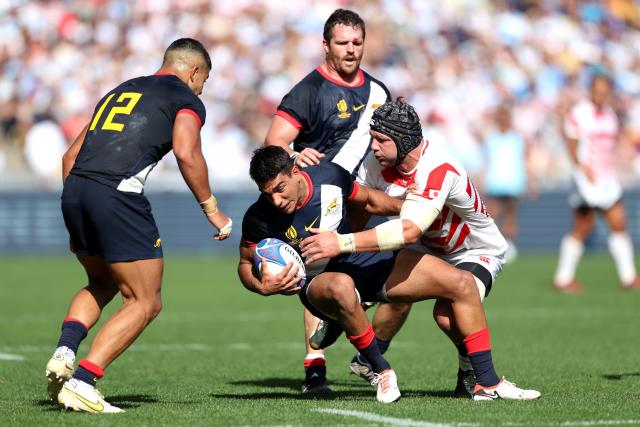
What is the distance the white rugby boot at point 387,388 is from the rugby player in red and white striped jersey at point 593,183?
8847 millimetres

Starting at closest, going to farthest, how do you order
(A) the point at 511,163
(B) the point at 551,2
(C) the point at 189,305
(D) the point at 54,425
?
1. (D) the point at 54,425
2. (C) the point at 189,305
3. (A) the point at 511,163
4. (B) the point at 551,2

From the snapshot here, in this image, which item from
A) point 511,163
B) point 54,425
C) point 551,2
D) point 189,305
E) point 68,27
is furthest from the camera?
point 551,2

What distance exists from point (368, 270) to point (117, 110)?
1872 millimetres

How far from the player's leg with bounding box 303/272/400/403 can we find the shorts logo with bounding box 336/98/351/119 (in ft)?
6.17

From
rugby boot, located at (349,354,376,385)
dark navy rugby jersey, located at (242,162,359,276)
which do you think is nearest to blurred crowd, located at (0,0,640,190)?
rugby boot, located at (349,354,376,385)

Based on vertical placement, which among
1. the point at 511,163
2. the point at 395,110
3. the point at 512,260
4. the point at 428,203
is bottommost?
the point at 512,260

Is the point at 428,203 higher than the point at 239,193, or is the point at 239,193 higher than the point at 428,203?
the point at 428,203

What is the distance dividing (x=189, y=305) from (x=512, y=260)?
842cm

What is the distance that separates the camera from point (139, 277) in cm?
696

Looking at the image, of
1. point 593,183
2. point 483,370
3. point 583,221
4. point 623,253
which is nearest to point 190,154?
point 483,370

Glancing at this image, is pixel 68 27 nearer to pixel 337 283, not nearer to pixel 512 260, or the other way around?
pixel 512 260

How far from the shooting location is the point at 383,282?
7.41m

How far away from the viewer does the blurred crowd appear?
2128 centimetres

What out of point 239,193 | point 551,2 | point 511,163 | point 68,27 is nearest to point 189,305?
point 239,193
